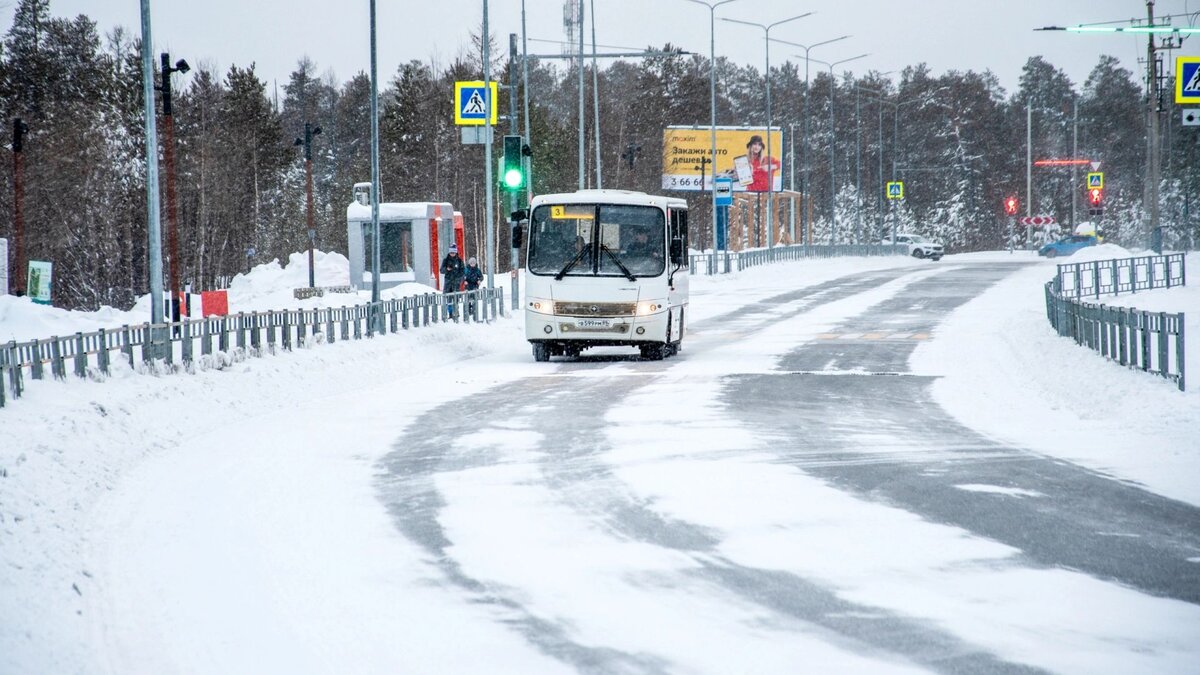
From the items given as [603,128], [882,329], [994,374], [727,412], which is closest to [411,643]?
[727,412]

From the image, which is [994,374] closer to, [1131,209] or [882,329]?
[882,329]

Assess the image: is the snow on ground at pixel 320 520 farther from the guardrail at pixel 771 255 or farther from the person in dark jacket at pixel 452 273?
the guardrail at pixel 771 255

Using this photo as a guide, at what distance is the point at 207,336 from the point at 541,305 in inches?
219

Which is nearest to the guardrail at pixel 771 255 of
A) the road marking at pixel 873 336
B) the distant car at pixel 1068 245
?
the distant car at pixel 1068 245

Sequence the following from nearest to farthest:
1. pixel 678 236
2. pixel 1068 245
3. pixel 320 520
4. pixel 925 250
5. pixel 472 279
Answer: pixel 320 520 → pixel 678 236 → pixel 472 279 → pixel 1068 245 → pixel 925 250

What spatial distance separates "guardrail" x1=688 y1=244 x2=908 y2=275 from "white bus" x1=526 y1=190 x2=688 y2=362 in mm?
33445

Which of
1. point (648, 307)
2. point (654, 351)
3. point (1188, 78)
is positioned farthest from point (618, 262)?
point (1188, 78)

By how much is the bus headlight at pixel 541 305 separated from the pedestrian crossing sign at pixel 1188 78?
20.4m

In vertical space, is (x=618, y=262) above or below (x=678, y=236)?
below

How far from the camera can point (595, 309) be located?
22609mm

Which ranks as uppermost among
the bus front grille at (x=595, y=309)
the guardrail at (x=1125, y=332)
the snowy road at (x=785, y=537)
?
the bus front grille at (x=595, y=309)

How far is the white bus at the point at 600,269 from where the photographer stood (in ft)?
74.0

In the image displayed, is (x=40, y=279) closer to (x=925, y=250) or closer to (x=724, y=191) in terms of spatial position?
(x=724, y=191)

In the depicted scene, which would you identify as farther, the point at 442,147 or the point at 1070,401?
the point at 442,147
